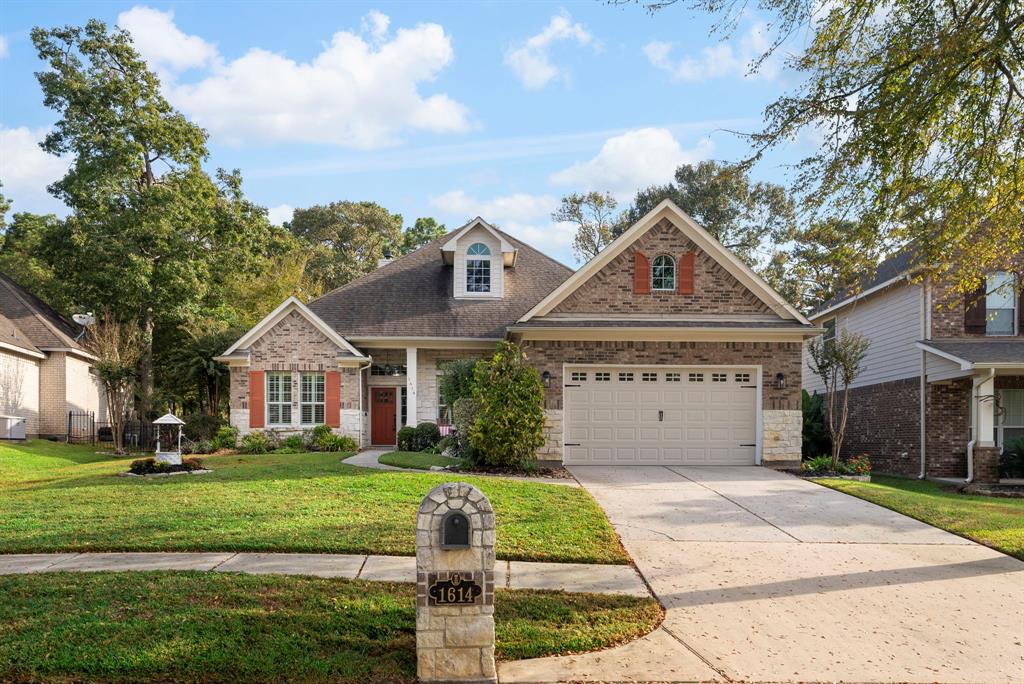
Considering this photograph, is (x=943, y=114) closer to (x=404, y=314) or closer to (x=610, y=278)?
(x=610, y=278)

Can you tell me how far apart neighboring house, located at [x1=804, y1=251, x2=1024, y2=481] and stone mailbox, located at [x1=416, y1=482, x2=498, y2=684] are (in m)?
15.0

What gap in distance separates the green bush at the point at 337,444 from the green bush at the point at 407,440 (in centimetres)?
148

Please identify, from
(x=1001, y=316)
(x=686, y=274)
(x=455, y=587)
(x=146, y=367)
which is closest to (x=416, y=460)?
(x=686, y=274)

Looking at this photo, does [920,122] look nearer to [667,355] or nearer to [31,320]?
[667,355]

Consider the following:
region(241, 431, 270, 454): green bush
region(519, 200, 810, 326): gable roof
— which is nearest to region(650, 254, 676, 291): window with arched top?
region(519, 200, 810, 326): gable roof

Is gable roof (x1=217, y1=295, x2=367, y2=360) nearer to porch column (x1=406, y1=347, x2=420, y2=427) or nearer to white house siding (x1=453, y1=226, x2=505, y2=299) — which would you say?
porch column (x1=406, y1=347, x2=420, y2=427)

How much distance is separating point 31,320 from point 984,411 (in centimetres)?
2816

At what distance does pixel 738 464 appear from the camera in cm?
1736

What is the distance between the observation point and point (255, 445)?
20703mm

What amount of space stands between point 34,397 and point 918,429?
26094 millimetres

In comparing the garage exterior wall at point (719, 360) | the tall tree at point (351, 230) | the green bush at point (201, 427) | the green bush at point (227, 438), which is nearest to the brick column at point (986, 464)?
the garage exterior wall at point (719, 360)

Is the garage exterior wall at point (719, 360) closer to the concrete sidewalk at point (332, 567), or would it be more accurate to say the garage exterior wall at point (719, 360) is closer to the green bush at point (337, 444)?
the green bush at point (337, 444)

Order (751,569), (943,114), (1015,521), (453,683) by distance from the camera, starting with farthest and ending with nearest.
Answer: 1. (1015,521)
2. (943,114)
3. (751,569)
4. (453,683)

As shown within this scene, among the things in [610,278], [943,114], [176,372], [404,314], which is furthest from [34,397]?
[943,114]
